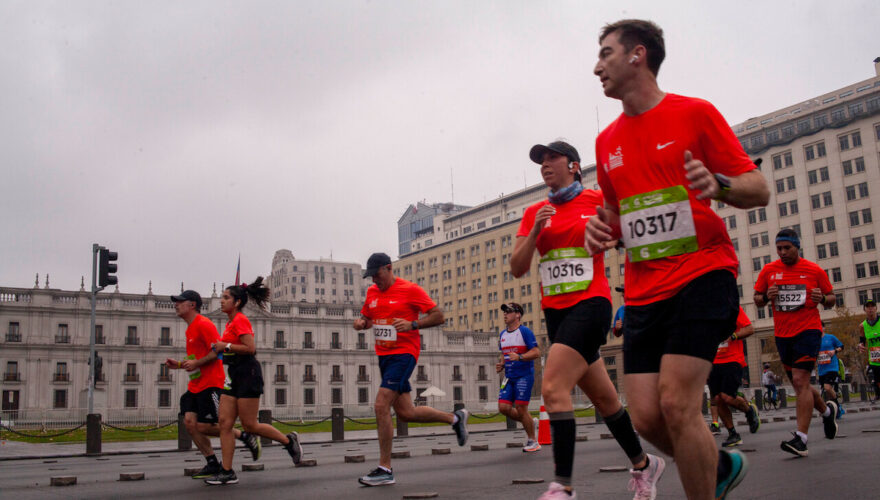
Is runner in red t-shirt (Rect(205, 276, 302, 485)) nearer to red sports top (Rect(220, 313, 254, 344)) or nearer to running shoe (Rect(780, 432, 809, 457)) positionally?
red sports top (Rect(220, 313, 254, 344))

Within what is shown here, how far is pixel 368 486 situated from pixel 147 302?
8084 centimetres

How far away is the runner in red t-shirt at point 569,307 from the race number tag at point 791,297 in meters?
3.87

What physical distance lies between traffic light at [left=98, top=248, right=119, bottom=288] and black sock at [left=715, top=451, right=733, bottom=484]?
22124 millimetres

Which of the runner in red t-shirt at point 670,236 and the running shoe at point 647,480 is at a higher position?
the runner in red t-shirt at point 670,236

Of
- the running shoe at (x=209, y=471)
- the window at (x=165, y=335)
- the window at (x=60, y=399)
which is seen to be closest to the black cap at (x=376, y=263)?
the running shoe at (x=209, y=471)

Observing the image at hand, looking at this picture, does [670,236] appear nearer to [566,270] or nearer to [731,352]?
[566,270]

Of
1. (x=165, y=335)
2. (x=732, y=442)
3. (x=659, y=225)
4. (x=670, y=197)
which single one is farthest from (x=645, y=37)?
(x=165, y=335)

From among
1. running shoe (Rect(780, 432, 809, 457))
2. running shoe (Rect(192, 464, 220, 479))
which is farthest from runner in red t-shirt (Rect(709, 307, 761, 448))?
running shoe (Rect(192, 464, 220, 479))

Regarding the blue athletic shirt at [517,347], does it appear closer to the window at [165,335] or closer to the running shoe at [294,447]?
the running shoe at [294,447]

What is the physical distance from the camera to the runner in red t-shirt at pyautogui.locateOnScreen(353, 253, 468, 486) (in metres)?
8.20

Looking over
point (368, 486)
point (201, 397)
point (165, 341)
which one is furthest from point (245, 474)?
point (165, 341)

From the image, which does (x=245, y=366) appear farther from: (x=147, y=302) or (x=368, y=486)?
(x=147, y=302)

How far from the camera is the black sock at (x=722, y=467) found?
3688 mm

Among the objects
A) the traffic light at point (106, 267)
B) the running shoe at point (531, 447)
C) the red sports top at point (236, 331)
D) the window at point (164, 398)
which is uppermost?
the traffic light at point (106, 267)
